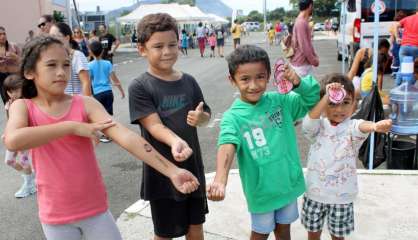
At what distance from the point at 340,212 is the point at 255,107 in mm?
861

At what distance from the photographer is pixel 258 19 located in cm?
10956

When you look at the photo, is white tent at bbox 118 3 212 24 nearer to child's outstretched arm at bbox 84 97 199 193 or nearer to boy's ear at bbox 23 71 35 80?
boy's ear at bbox 23 71 35 80

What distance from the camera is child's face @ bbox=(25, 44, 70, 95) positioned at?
222 centimetres

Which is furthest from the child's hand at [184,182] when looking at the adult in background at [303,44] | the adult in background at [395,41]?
the adult in background at [395,41]

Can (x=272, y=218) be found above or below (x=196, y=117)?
below

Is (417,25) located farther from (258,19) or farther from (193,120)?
(258,19)

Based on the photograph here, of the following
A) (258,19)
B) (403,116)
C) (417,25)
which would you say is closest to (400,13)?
(417,25)

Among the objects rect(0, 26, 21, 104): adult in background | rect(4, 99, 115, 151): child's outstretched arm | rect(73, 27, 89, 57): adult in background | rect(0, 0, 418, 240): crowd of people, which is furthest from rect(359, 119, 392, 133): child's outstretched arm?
rect(73, 27, 89, 57): adult in background

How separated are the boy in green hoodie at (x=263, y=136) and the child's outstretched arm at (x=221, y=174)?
0.04ft

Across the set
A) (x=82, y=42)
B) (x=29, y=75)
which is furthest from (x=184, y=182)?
(x=82, y=42)

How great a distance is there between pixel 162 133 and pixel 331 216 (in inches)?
47.4

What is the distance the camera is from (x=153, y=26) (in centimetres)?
254

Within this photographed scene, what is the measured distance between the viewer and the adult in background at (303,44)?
7.07m

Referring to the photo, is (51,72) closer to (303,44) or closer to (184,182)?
(184,182)
